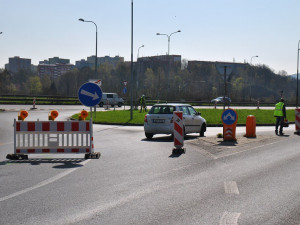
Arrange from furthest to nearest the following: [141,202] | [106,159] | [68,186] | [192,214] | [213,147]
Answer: [213,147]
[106,159]
[68,186]
[141,202]
[192,214]

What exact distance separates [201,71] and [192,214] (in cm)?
18483

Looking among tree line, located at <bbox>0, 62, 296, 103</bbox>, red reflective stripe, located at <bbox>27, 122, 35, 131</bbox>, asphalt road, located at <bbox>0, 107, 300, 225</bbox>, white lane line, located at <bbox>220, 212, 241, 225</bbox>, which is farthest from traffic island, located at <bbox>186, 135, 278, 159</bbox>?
tree line, located at <bbox>0, 62, 296, 103</bbox>

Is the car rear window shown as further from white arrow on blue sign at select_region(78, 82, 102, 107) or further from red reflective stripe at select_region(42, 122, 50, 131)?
red reflective stripe at select_region(42, 122, 50, 131)

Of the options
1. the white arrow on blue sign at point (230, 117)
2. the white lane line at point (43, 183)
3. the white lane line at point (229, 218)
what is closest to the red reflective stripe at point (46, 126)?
the white lane line at point (43, 183)

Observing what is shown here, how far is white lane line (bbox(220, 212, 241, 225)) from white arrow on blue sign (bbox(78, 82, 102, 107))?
7.54m

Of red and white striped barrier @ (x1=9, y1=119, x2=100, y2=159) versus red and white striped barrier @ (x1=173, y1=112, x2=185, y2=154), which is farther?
red and white striped barrier @ (x1=173, y1=112, x2=185, y2=154)

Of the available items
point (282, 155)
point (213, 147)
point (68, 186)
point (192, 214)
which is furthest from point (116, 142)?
point (192, 214)

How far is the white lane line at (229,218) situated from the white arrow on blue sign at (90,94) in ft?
24.7

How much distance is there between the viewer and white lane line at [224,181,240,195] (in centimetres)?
748

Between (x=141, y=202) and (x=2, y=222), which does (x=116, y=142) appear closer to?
(x=141, y=202)

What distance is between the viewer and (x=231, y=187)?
7.93 metres

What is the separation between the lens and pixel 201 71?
619 ft

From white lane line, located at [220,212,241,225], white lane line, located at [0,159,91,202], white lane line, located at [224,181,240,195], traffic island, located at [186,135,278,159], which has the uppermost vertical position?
white lane line, located at [220,212,241,225]

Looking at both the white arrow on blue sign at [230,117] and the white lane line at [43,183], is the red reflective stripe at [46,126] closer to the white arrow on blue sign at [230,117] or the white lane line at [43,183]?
the white lane line at [43,183]
